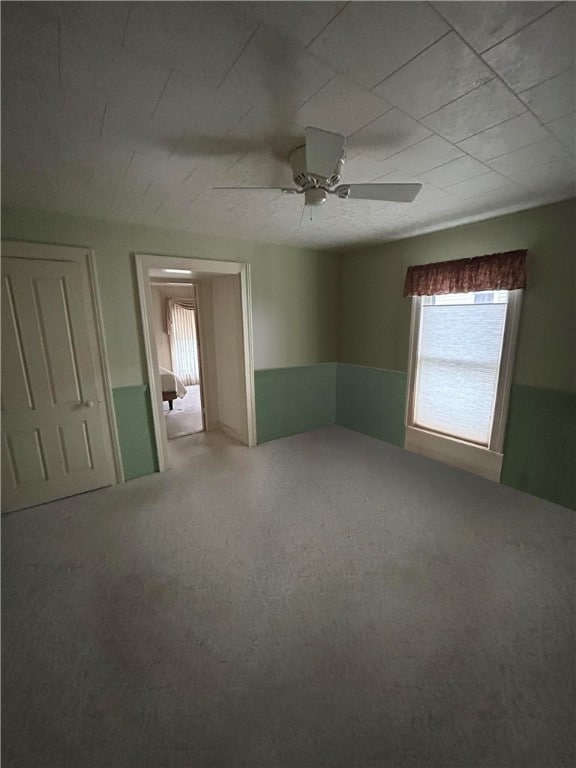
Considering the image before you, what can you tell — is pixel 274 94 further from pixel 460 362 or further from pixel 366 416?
pixel 366 416

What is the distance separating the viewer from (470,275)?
2842 mm

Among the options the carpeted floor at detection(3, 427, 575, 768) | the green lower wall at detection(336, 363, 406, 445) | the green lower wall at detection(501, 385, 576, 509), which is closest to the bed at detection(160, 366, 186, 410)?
the carpeted floor at detection(3, 427, 575, 768)

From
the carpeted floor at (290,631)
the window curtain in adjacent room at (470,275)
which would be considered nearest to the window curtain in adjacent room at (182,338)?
the carpeted floor at (290,631)

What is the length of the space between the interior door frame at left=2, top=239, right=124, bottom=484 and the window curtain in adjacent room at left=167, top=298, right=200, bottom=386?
4311mm

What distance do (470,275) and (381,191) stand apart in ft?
5.57

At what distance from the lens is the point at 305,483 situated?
118 inches

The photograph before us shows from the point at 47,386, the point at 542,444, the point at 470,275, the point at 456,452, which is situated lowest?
the point at 456,452

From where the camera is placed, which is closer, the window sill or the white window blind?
the white window blind

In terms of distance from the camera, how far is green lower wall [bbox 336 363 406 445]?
3.75m

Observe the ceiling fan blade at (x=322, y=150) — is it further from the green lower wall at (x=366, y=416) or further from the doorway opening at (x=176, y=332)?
the doorway opening at (x=176, y=332)

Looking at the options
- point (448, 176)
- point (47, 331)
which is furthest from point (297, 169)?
point (47, 331)

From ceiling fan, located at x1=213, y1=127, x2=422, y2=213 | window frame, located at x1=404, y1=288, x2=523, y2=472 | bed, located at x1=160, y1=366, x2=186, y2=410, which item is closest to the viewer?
ceiling fan, located at x1=213, y1=127, x2=422, y2=213

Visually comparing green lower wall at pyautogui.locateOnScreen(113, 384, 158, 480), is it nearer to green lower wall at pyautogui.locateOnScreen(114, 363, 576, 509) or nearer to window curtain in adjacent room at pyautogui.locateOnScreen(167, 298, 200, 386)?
green lower wall at pyautogui.locateOnScreen(114, 363, 576, 509)

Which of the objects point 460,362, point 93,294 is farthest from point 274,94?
point 460,362
